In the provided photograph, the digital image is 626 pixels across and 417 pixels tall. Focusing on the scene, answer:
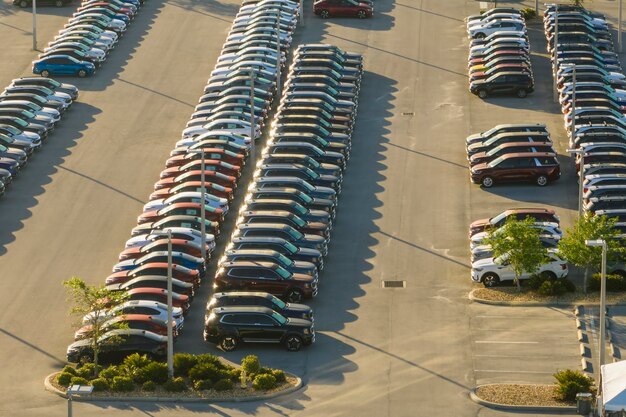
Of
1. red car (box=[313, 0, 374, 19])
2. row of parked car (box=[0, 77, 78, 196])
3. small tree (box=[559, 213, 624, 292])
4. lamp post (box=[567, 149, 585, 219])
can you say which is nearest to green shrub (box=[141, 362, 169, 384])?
small tree (box=[559, 213, 624, 292])

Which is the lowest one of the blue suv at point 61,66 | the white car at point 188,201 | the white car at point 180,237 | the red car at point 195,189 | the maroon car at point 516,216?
A: the white car at point 180,237

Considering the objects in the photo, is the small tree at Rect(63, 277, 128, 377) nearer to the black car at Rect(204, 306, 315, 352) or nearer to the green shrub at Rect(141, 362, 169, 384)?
the green shrub at Rect(141, 362, 169, 384)

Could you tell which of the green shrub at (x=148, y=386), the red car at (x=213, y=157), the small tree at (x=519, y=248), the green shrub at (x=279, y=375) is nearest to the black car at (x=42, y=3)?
the red car at (x=213, y=157)

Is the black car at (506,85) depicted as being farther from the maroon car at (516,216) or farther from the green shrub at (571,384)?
the green shrub at (571,384)


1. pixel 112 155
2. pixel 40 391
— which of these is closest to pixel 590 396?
pixel 40 391

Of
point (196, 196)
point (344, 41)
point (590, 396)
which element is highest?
point (344, 41)

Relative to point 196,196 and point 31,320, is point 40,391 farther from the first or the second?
point 196,196
